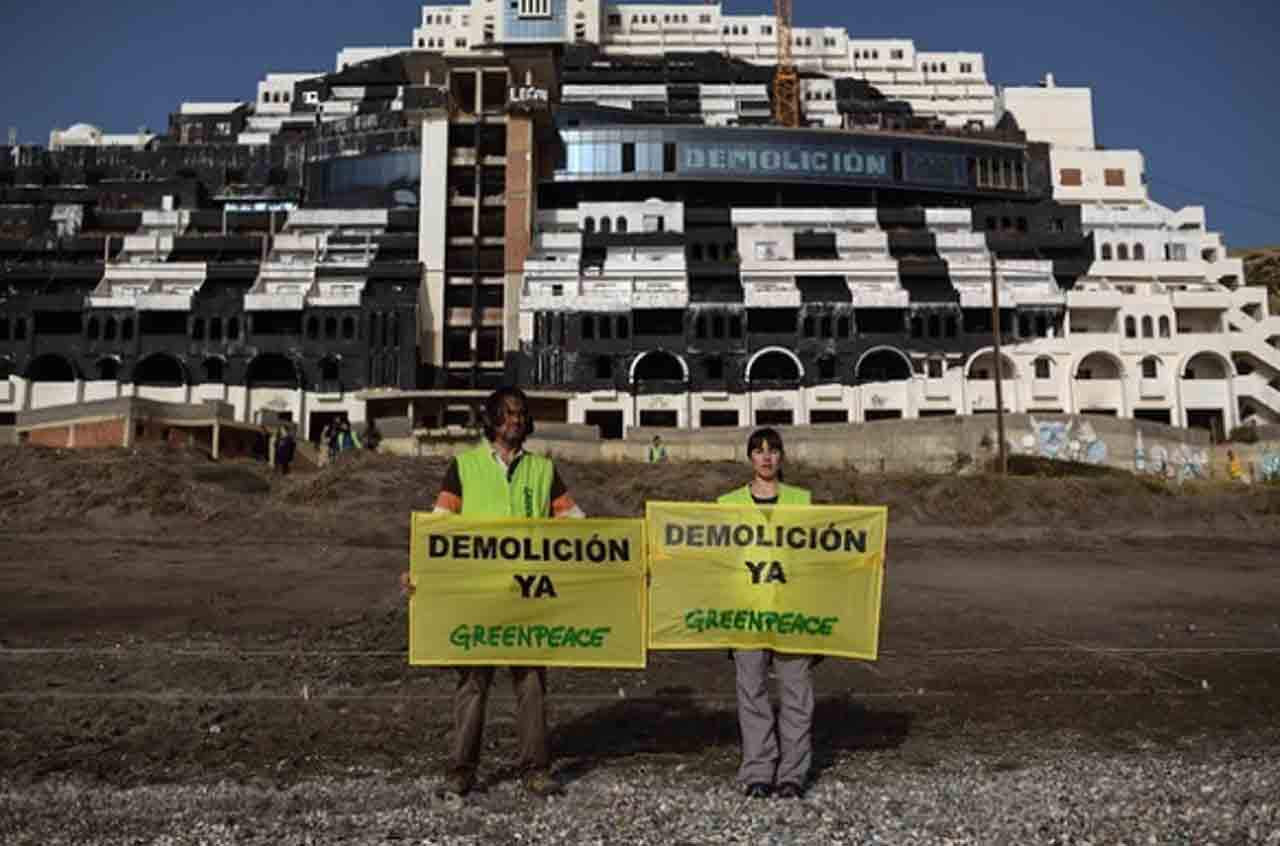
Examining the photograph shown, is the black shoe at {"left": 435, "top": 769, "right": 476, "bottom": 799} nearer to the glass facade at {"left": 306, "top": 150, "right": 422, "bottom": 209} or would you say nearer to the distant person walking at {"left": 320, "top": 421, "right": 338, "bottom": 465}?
the distant person walking at {"left": 320, "top": 421, "right": 338, "bottom": 465}

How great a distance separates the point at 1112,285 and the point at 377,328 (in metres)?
44.3

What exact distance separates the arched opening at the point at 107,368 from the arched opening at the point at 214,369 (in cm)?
527

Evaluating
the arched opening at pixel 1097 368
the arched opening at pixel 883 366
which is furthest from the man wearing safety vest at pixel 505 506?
the arched opening at pixel 1097 368

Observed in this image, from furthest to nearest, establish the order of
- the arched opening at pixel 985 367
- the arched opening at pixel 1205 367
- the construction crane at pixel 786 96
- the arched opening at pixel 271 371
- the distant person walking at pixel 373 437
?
the construction crane at pixel 786 96
the arched opening at pixel 271 371
the arched opening at pixel 985 367
the arched opening at pixel 1205 367
the distant person walking at pixel 373 437

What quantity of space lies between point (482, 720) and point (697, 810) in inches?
51.2

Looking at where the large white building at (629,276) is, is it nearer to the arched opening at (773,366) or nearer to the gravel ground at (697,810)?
the arched opening at (773,366)

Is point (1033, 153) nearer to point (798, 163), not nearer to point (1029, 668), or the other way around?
point (798, 163)

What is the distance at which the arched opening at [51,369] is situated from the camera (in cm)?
5900

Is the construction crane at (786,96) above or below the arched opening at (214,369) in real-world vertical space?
above

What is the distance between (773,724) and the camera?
212 inches

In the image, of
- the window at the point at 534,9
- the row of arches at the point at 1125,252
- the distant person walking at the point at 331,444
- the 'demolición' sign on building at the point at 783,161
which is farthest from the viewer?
the window at the point at 534,9

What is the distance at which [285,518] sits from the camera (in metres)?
21.4

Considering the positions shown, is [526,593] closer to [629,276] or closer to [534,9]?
[629,276]

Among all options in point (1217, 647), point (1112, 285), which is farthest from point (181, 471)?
point (1112, 285)
